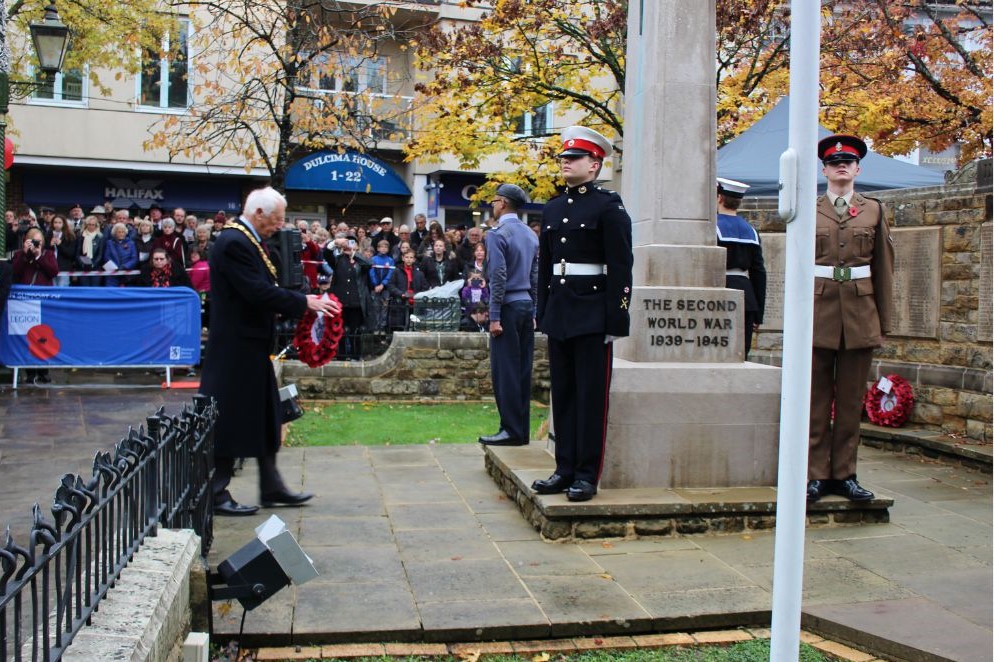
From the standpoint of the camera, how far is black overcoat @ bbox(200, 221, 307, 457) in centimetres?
596

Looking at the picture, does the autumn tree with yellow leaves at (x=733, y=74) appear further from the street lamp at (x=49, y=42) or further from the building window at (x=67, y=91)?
the building window at (x=67, y=91)

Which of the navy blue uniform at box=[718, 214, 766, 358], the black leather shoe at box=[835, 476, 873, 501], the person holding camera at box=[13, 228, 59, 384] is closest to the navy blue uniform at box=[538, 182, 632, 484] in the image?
the black leather shoe at box=[835, 476, 873, 501]

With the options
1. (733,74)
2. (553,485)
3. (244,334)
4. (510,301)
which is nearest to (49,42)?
(510,301)

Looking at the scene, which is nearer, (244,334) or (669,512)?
(669,512)

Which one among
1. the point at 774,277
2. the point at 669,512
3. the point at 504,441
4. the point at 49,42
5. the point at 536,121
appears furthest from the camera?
the point at 536,121

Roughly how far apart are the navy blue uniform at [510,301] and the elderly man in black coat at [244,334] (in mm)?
2617

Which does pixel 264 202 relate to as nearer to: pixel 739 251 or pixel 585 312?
pixel 585 312

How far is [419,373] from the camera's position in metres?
12.8

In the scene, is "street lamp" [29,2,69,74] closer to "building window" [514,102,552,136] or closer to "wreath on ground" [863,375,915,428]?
"wreath on ground" [863,375,915,428]

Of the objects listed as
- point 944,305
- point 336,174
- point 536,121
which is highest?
point 536,121

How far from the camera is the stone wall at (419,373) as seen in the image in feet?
40.9

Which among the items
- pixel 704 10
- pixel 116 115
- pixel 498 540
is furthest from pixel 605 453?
pixel 116 115

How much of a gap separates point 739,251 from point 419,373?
5827 mm

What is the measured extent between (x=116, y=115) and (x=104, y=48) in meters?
3.89
